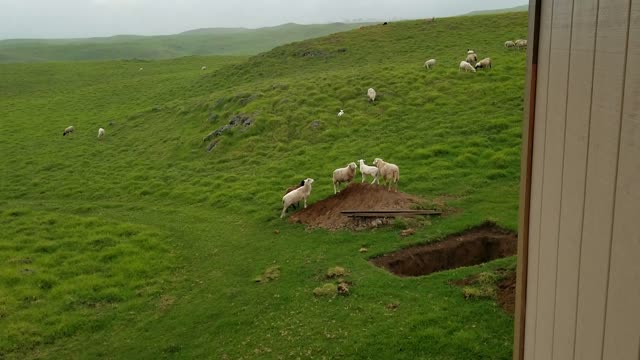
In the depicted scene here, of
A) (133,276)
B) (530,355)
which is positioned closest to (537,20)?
(530,355)

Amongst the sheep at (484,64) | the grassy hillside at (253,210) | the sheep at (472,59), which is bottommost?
the grassy hillside at (253,210)

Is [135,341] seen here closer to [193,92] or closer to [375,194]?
[375,194]

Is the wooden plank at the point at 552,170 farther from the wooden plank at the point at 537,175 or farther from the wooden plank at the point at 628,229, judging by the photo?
the wooden plank at the point at 628,229

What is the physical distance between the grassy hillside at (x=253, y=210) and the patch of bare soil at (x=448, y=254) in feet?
1.51

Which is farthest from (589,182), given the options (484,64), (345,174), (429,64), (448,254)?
(429,64)

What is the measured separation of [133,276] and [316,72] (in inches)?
1235

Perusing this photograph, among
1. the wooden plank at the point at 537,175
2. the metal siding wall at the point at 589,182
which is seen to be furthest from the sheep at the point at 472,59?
the metal siding wall at the point at 589,182

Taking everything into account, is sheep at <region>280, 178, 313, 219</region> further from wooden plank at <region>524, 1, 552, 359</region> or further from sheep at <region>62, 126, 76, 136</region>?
sheep at <region>62, 126, 76, 136</region>

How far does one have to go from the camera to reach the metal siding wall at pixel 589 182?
93.7 inches

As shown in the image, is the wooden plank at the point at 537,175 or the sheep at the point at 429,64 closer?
the wooden plank at the point at 537,175

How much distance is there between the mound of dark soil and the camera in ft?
56.3

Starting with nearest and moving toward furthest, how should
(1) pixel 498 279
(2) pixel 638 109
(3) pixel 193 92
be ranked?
(2) pixel 638 109, (1) pixel 498 279, (3) pixel 193 92

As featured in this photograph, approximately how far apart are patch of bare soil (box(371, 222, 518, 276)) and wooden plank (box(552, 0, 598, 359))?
35.5 ft

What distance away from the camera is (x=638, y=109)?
2309 mm
